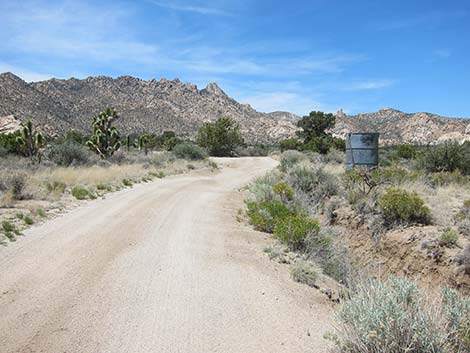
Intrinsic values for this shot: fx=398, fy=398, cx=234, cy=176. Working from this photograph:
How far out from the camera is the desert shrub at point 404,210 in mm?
11539

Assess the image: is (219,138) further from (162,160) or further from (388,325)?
(388,325)

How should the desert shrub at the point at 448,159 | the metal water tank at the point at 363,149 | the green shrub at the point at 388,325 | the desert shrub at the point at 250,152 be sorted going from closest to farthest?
the green shrub at the point at 388,325 → the metal water tank at the point at 363,149 → the desert shrub at the point at 448,159 → the desert shrub at the point at 250,152

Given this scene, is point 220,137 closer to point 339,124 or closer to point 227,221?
point 227,221

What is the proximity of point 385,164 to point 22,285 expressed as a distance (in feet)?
87.5

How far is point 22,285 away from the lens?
21.7ft

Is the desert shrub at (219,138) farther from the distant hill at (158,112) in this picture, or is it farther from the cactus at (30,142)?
the cactus at (30,142)

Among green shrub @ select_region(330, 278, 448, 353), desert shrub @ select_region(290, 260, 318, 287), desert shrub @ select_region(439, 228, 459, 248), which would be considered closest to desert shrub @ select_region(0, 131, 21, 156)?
desert shrub @ select_region(290, 260, 318, 287)

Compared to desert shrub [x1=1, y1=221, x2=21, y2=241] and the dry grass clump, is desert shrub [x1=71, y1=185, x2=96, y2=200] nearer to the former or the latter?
the dry grass clump

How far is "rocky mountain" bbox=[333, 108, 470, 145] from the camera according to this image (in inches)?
3477

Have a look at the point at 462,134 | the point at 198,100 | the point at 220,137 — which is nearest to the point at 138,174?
the point at 220,137

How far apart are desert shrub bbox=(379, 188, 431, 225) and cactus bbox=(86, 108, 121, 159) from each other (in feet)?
102

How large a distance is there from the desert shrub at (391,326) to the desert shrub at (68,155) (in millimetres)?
29335

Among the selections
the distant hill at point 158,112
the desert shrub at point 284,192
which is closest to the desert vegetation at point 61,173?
the desert shrub at point 284,192

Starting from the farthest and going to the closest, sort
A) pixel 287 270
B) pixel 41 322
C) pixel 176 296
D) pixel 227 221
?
pixel 227 221
pixel 287 270
pixel 176 296
pixel 41 322
